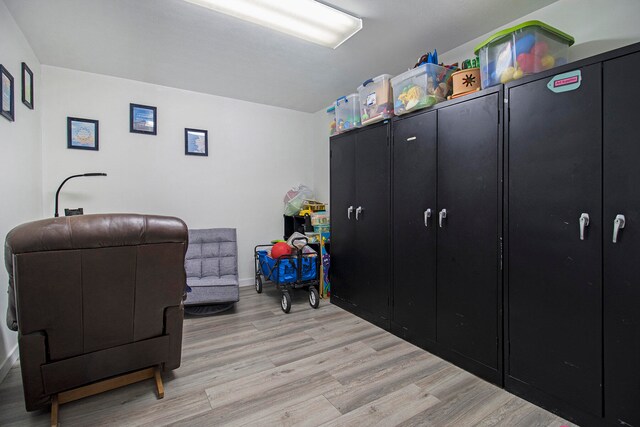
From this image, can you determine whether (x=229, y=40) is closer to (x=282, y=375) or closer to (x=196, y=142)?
(x=196, y=142)

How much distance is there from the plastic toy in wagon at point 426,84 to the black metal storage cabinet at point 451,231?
10 centimetres

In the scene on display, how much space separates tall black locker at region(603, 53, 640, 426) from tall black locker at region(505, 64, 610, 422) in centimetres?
3

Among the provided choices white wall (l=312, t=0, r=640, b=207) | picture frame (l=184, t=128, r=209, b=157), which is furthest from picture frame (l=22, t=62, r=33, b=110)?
white wall (l=312, t=0, r=640, b=207)

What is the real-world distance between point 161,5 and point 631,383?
139 inches

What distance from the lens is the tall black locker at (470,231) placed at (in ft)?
6.39

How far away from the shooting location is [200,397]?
1851 millimetres

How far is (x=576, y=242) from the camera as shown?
1593mm

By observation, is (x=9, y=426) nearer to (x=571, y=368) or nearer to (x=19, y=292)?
(x=19, y=292)

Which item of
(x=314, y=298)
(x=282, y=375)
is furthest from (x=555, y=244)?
(x=314, y=298)

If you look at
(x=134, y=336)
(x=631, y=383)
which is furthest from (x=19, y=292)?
(x=631, y=383)

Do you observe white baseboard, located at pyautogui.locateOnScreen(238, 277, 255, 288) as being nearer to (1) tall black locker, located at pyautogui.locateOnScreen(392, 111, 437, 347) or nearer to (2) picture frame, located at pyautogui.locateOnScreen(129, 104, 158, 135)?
(2) picture frame, located at pyautogui.locateOnScreen(129, 104, 158, 135)

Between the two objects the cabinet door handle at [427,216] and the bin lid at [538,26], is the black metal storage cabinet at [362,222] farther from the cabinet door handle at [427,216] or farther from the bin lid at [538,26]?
the bin lid at [538,26]

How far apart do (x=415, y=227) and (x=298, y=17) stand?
1839 millimetres

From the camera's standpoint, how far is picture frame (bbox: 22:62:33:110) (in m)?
2.48
